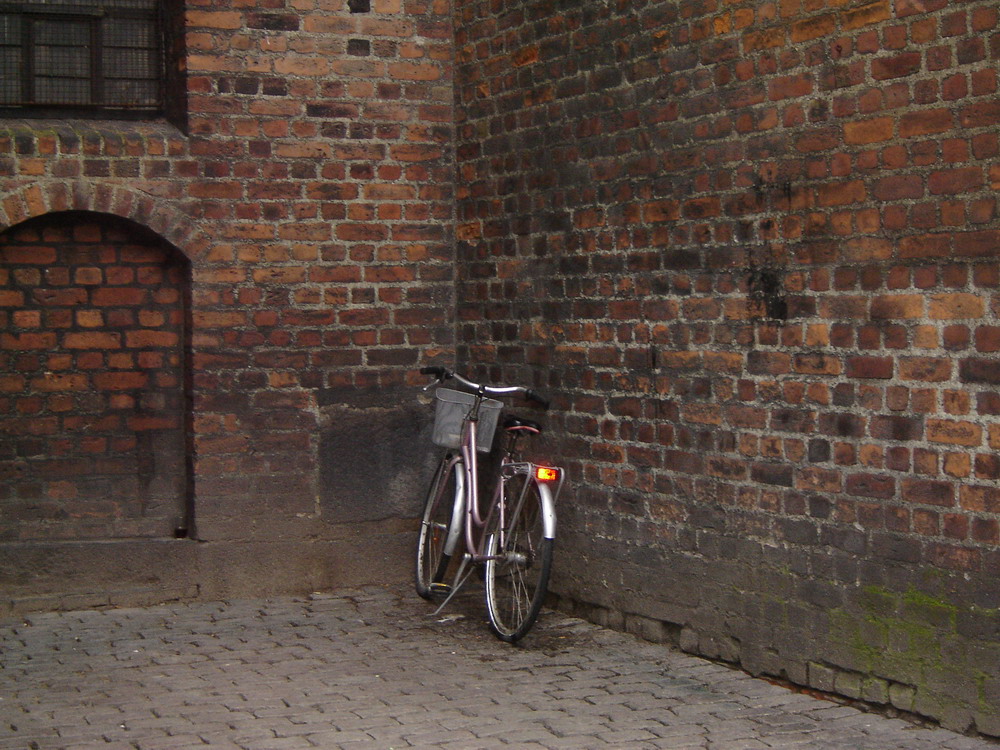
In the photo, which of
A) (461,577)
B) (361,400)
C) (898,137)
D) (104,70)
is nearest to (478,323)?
(361,400)

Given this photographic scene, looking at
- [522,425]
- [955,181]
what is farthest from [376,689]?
[955,181]

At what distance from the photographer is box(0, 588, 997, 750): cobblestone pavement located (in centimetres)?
459

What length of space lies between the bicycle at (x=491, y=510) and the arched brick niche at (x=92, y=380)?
4.55 ft

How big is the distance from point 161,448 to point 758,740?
12.3 ft

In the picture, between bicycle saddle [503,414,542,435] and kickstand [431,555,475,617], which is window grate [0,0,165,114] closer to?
bicycle saddle [503,414,542,435]

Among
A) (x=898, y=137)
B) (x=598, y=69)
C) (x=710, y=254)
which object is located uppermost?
(x=598, y=69)

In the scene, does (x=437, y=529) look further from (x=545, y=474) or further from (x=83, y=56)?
(x=83, y=56)

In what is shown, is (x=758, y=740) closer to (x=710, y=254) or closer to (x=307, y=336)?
(x=710, y=254)

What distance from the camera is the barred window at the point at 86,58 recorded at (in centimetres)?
675

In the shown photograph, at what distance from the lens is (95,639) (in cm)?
614

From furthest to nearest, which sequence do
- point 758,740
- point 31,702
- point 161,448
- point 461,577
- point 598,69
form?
point 161,448
point 461,577
point 598,69
point 31,702
point 758,740

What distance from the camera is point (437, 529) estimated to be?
281 inches

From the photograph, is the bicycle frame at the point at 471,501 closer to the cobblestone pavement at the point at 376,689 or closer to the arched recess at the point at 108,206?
the cobblestone pavement at the point at 376,689

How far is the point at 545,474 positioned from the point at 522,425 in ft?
1.42
